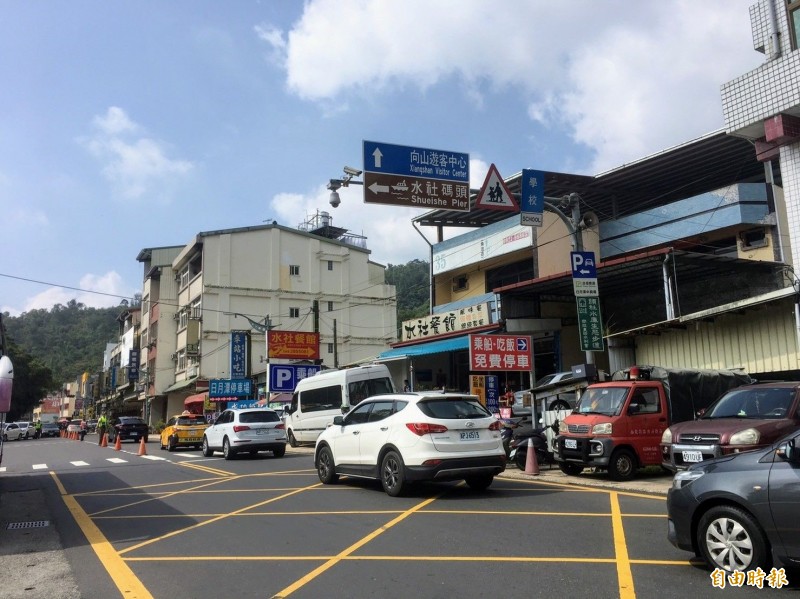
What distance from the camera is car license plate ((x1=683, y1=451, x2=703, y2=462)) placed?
30.3 ft

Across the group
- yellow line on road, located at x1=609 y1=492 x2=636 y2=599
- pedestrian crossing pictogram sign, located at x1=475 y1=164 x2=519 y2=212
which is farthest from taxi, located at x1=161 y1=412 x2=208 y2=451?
yellow line on road, located at x1=609 y1=492 x2=636 y2=599

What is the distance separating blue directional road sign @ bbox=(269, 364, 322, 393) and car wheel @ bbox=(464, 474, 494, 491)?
2170 centimetres

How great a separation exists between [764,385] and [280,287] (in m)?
46.8

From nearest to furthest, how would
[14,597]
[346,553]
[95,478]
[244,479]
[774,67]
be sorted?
[14,597] → [346,553] → [774,67] → [244,479] → [95,478]

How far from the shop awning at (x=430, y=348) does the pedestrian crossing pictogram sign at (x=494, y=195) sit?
33.1ft

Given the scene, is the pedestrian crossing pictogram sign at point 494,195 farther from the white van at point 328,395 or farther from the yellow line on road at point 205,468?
the yellow line on road at point 205,468

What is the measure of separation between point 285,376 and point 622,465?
2278 cm

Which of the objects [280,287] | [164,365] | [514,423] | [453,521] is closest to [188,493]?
[453,521]

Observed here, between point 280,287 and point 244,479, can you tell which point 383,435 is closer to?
point 244,479

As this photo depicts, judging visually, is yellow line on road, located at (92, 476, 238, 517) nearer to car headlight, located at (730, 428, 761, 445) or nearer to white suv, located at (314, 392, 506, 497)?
white suv, located at (314, 392, 506, 497)

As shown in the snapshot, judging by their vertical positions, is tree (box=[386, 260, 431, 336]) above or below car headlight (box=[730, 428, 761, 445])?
above

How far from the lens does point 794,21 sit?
13.3 m

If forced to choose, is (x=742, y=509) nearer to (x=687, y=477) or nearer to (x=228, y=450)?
(x=687, y=477)

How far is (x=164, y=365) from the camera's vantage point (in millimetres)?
60406
